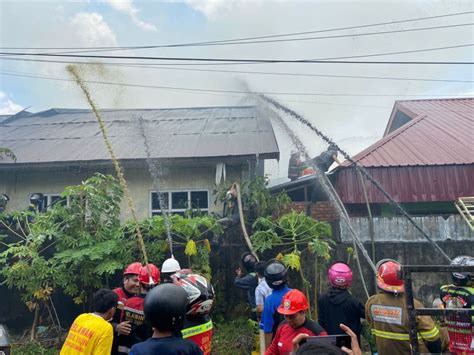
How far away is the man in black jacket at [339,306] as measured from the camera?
159 inches

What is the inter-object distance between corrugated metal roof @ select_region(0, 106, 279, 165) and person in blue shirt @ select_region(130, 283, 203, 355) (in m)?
6.90

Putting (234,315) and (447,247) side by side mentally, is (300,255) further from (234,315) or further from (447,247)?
(447,247)

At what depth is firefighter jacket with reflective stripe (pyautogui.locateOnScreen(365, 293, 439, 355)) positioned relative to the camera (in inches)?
143

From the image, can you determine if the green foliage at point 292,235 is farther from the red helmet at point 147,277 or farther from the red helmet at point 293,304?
the red helmet at point 293,304

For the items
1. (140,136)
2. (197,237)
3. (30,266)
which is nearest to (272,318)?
(197,237)

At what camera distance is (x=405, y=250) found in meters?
7.33

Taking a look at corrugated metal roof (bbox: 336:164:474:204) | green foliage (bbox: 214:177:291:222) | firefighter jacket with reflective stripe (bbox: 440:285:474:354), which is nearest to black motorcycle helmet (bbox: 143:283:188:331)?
firefighter jacket with reflective stripe (bbox: 440:285:474:354)

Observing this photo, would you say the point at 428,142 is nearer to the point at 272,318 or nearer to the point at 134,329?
the point at 272,318

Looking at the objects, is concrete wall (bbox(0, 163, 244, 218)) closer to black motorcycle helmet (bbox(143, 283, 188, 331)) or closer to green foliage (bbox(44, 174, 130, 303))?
green foliage (bbox(44, 174, 130, 303))

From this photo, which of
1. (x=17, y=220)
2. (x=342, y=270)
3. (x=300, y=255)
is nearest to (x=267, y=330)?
(x=342, y=270)

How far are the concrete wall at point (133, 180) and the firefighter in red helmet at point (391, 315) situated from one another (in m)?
6.22

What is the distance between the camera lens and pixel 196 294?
284 centimetres

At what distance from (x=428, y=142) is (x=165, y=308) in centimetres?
1018

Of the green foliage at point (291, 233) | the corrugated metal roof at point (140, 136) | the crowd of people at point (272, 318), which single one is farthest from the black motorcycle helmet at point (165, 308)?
the corrugated metal roof at point (140, 136)
